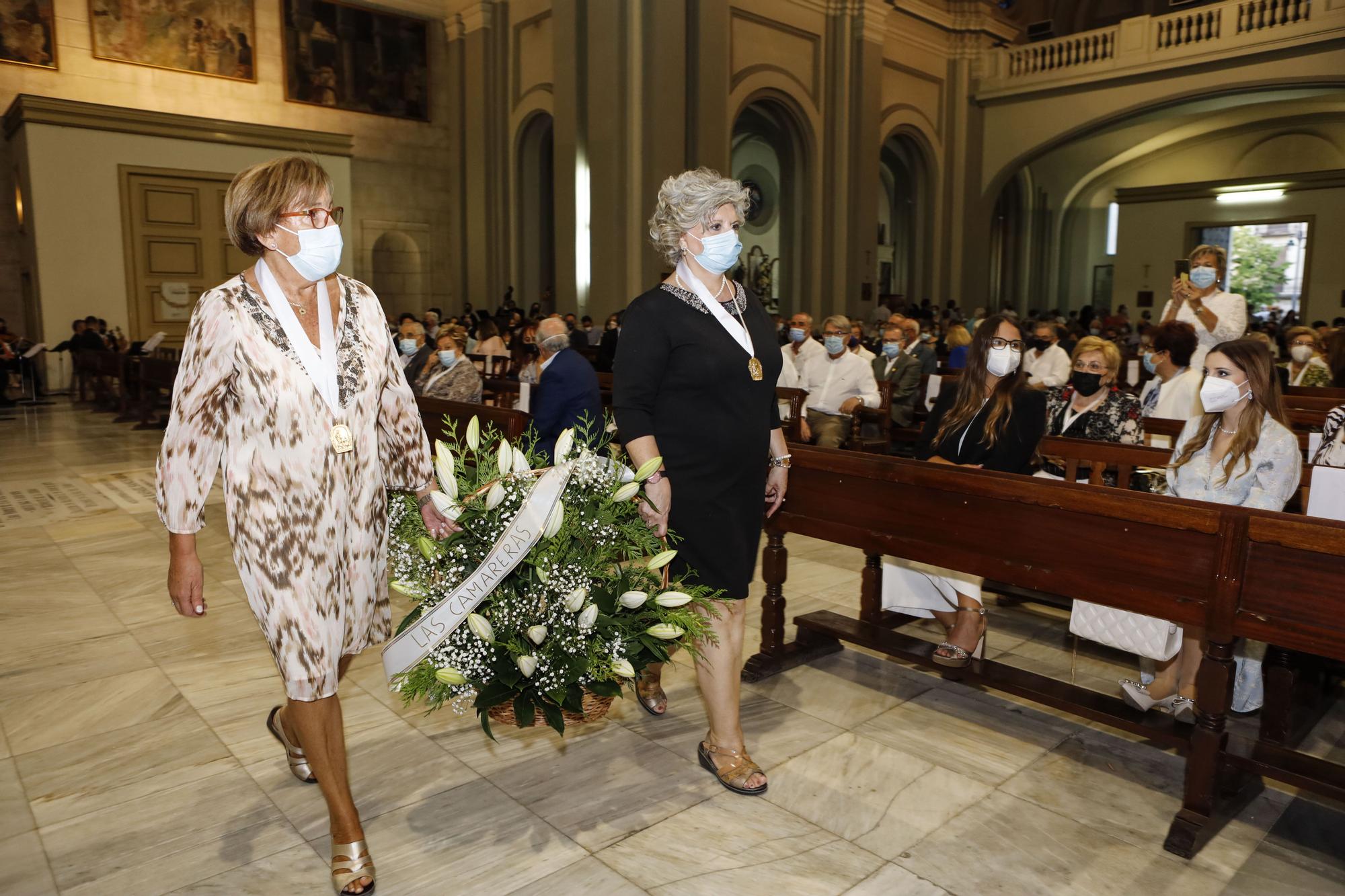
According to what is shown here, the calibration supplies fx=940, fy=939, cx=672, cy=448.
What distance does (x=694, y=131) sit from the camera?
1548 centimetres

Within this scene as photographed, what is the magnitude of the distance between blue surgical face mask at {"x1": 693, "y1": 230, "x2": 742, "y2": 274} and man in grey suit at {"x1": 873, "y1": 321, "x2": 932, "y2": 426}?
17.3 feet

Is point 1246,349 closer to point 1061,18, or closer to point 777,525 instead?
point 777,525

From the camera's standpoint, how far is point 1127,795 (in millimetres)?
2938

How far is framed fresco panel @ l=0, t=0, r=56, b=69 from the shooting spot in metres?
15.8

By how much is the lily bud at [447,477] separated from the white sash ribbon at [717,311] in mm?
883

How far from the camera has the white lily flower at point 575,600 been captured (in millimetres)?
2291

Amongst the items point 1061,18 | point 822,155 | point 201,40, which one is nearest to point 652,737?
point 822,155

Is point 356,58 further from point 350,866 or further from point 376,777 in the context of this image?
point 350,866

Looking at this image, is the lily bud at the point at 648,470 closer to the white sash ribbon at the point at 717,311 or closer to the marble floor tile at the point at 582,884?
the white sash ribbon at the point at 717,311

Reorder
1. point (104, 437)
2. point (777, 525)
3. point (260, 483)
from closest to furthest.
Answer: point (260, 483), point (777, 525), point (104, 437)

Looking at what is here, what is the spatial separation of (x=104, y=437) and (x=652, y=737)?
10.3 metres

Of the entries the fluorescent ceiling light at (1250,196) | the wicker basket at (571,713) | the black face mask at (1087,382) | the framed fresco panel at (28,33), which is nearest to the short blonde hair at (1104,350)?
the black face mask at (1087,382)

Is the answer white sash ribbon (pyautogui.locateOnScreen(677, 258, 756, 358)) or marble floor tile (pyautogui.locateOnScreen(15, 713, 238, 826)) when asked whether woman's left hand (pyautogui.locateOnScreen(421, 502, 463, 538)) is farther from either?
marble floor tile (pyautogui.locateOnScreen(15, 713, 238, 826))

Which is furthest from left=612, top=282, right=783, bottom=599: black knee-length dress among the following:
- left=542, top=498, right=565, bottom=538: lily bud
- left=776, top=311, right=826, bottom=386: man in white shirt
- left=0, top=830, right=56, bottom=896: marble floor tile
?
left=776, top=311, right=826, bottom=386: man in white shirt
